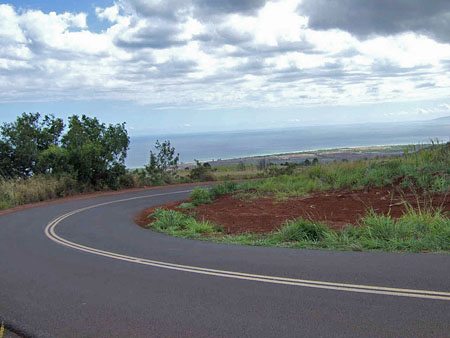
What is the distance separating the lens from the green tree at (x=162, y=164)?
129ft

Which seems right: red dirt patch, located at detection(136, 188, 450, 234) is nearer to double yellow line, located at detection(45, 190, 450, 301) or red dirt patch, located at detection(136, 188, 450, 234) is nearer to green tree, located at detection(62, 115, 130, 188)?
double yellow line, located at detection(45, 190, 450, 301)

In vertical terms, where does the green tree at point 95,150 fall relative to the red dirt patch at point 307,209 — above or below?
above

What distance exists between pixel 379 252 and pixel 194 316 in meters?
4.55

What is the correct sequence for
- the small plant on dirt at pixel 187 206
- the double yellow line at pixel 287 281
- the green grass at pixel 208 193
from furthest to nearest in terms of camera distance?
the green grass at pixel 208 193 → the small plant on dirt at pixel 187 206 → the double yellow line at pixel 287 281

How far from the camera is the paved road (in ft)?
18.0

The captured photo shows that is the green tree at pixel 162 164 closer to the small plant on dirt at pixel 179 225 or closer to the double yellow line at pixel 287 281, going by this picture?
the small plant on dirt at pixel 179 225

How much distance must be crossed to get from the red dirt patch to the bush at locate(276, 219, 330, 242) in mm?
1136

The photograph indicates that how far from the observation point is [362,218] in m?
12.1

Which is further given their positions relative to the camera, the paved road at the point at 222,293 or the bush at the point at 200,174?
the bush at the point at 200,174

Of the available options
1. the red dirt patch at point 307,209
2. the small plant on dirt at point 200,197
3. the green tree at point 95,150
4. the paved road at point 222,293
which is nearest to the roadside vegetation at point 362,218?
the small plant on dirt at point 200,197

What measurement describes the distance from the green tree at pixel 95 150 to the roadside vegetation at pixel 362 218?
43.0 feet

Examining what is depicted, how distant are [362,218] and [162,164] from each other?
29.9 m

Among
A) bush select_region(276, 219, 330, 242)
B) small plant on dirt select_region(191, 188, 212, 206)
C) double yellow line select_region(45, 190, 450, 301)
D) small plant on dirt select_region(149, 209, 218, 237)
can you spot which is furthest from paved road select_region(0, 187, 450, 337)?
small plant on dirt select_region(191, 188, 212, 206)

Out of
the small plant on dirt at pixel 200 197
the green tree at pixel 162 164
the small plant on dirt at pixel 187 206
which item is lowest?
the small plant on dirt at pixel 187 206
